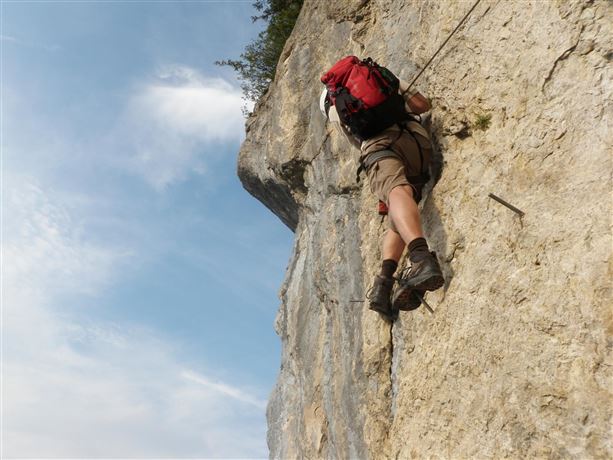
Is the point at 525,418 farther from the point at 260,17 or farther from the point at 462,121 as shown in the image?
the point at 260,17

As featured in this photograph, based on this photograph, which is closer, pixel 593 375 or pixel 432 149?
pixel 593 375

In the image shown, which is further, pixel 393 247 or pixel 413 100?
pixel 413 100

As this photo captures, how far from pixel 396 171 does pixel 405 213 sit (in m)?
0.52

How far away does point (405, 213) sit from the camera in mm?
4953

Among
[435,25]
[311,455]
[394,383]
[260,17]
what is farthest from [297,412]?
[260,17]

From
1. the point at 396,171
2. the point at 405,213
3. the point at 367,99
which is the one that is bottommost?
the point at 405,213

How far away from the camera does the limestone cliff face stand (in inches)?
155

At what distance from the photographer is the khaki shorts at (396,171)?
5301mm

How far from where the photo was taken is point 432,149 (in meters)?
5.77

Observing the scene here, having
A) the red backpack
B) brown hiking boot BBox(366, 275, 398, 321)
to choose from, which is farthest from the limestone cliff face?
the red backpack

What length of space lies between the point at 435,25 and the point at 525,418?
3745mm

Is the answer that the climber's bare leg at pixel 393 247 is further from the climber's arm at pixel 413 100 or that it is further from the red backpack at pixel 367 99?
the climber's arm at pixel 413 100

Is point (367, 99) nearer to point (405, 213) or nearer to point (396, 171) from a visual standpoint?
point (396, 171)

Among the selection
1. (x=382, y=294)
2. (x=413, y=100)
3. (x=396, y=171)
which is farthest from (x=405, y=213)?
(x=413, y=100)
